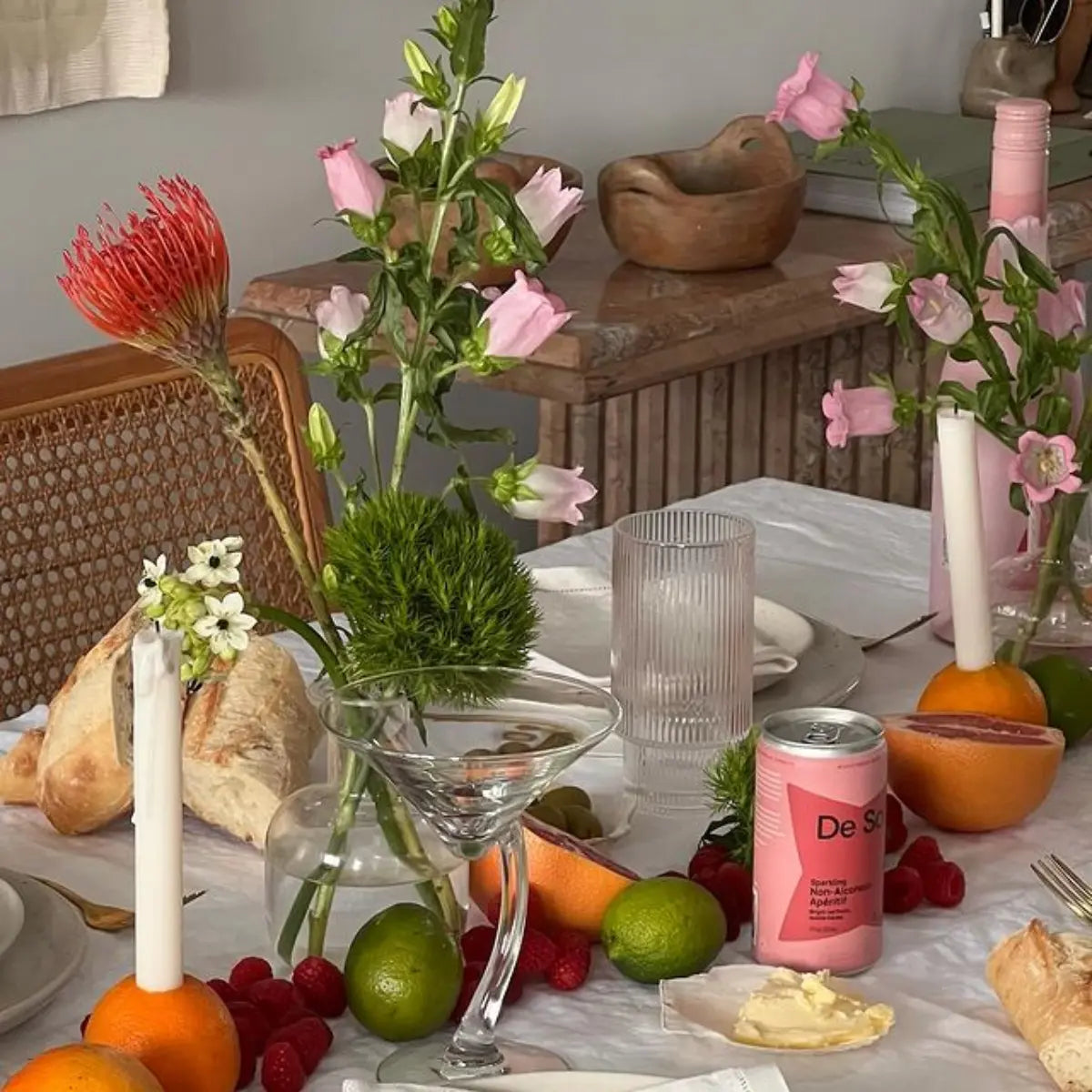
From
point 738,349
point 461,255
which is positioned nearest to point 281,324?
point 738,349

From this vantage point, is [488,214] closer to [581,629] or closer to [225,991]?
[581,629]

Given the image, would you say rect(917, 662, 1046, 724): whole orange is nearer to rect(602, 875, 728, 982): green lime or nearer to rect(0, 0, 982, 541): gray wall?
rect(602, 875, 728, 982): green lime

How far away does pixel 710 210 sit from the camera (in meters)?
2.27

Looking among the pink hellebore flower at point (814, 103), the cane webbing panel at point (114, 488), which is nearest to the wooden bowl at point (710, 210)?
the cane webbing panel at point (114, 488)

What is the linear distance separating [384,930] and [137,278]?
0.89ft

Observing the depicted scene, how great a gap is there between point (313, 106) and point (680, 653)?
149 centimetres

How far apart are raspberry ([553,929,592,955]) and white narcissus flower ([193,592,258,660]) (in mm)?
226

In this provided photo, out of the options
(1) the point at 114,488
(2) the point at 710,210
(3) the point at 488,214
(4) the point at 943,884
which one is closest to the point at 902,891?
(4) the point at 943,884

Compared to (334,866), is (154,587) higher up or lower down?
higher up

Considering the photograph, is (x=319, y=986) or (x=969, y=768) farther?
(x=969, y=768)

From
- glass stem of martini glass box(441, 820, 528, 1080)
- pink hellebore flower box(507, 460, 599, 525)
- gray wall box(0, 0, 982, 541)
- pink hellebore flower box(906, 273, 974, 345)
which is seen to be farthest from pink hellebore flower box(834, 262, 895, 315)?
gray wall box(0, 0, 982, 541)

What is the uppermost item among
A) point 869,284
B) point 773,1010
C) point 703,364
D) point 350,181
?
point 350,181

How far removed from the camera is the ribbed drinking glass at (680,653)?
1103mm

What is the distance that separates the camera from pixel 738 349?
2248 mm
